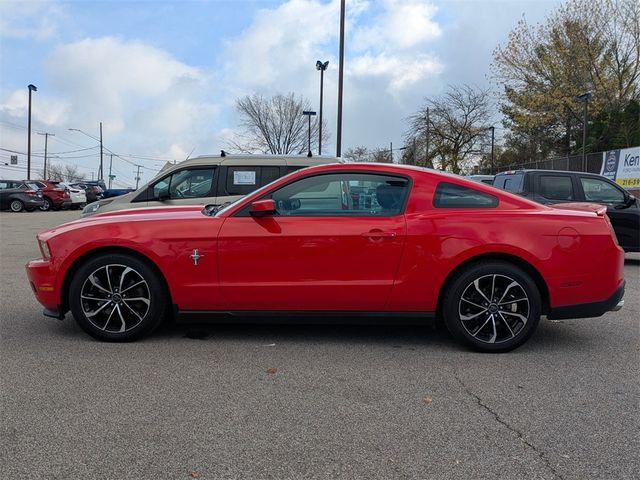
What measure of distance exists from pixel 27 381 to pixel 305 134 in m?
35.2

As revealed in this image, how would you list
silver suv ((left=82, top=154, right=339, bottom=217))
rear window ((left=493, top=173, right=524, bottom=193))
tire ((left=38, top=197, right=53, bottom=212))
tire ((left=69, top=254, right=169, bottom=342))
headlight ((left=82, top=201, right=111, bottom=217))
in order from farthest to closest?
tire ((left=38, top=197, right=53, bottom=212)) < rear window ((left=493, top=173, right=524, bottom=193)) < headlight ((left=82, top=201, right=111, bottom=217)) < silver suv ((left=82, top=154, right=339, bottom=217)) < tire ((left=69, top=254, right=169, bottom=342))

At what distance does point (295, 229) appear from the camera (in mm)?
4461

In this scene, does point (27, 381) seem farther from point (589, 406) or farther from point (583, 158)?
point (583, 158)

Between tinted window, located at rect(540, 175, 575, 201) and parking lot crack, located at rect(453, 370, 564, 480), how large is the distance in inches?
259

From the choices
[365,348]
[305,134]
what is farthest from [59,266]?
[305,134]

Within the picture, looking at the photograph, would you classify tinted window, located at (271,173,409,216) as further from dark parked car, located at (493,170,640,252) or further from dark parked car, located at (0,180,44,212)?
dark parked car, located at (0,180,44,212)

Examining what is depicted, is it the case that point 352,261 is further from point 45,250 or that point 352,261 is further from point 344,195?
point 45,250

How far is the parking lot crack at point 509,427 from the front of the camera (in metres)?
2.77

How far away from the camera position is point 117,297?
180 inches

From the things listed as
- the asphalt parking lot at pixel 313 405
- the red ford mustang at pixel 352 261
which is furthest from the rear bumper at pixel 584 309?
the asphalt parking lot at pixel 313 405

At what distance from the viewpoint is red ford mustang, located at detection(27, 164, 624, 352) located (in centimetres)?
442

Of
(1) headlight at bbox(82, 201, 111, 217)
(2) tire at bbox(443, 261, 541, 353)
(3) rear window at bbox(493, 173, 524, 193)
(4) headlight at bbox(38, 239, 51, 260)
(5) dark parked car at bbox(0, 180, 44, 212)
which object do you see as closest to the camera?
(2) tire at bbox(443, 261, 541, 353)

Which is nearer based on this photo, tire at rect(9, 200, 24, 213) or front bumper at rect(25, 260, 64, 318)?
front bumper at rect(25, 260, 64, 318)

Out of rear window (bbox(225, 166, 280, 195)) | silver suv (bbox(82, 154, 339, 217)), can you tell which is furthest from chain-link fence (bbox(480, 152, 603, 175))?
silver suv (bbox(82, 154, 339, 217))
